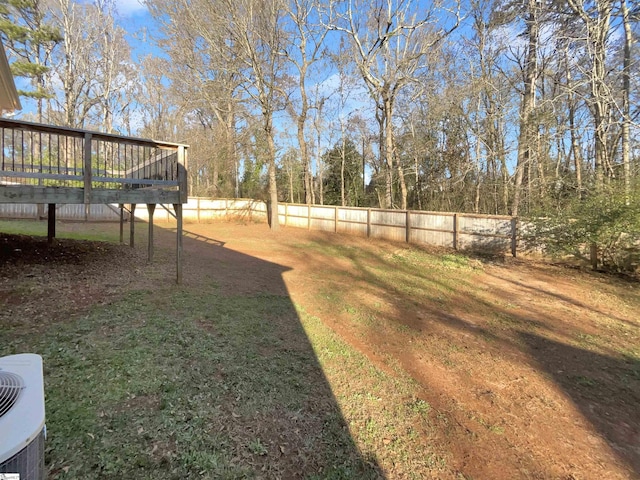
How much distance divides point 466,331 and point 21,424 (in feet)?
16.4

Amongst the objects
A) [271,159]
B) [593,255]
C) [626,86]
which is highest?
[626,86]

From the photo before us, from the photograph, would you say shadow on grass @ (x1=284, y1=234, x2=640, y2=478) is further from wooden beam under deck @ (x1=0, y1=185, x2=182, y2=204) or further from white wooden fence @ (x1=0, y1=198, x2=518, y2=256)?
white wooden fence @ (x1=0, y1=198, x2=518, y2=256)

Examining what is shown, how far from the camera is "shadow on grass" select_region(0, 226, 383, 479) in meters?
2.03

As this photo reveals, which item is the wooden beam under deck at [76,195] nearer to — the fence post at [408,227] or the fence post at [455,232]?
the fence post at [455,232]

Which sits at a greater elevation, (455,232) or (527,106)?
(527,106)

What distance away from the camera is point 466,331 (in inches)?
190

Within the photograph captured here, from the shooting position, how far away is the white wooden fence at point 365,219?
35.7ft

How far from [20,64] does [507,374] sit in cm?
2026

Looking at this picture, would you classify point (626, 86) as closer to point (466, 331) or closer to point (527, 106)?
point (527, 106)

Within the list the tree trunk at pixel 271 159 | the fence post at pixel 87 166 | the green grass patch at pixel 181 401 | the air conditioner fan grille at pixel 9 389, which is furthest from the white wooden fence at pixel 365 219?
the air conditioner fan grille at pixel 9 389

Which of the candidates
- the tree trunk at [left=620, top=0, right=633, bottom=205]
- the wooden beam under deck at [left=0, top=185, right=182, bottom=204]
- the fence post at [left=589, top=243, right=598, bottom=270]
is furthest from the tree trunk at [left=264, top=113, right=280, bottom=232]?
the tree trunk at [left=620, top=0, right=633, bottom=205]

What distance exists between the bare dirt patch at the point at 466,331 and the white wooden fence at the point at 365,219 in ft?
4.98

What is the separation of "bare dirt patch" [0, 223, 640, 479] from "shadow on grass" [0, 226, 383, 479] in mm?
128

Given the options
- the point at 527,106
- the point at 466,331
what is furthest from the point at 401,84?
the point at 466,331
